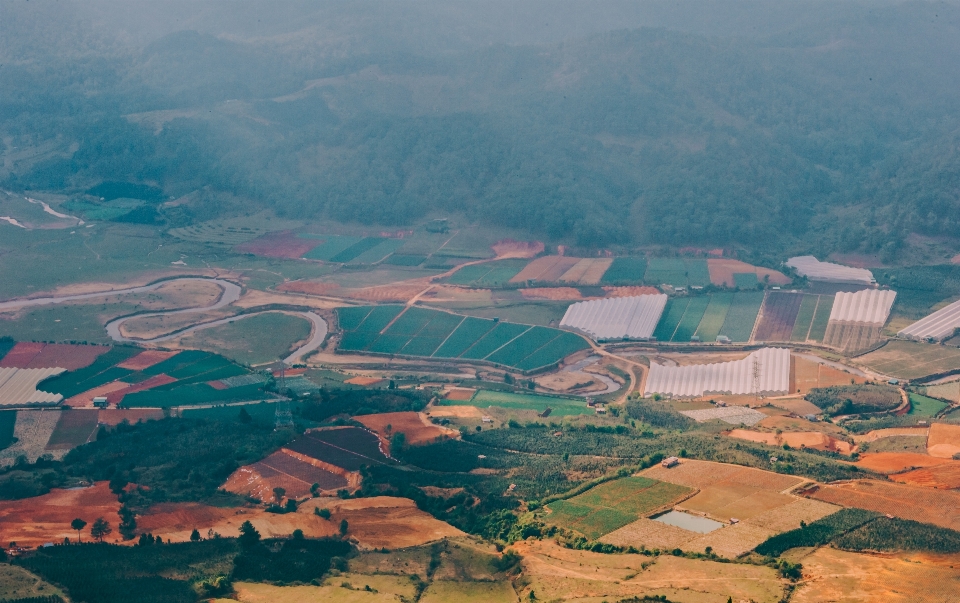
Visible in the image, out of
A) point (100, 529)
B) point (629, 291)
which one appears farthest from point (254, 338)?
point (100, 529)

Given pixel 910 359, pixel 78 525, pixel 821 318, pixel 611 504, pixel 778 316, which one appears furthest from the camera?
pixel 778 316

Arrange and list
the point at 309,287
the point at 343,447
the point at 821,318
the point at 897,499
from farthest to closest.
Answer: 1. the point at 309,287
2. the point at 821,318
3. the point at 343,447
4. the point at 897,499

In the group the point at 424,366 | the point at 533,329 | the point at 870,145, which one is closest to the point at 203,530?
the point at 424,366

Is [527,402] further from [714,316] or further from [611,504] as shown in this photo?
[611,504]

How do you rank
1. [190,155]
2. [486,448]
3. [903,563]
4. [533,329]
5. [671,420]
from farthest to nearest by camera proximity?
[190,155] → [533,329] → [671,420] → [486,448] → [903,563]

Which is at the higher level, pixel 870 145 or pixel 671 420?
pixel 870 145

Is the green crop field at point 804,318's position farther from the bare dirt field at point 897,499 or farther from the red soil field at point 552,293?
the bare dirt field at point 897,499

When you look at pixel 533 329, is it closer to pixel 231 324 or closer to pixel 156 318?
pixel 231 324
